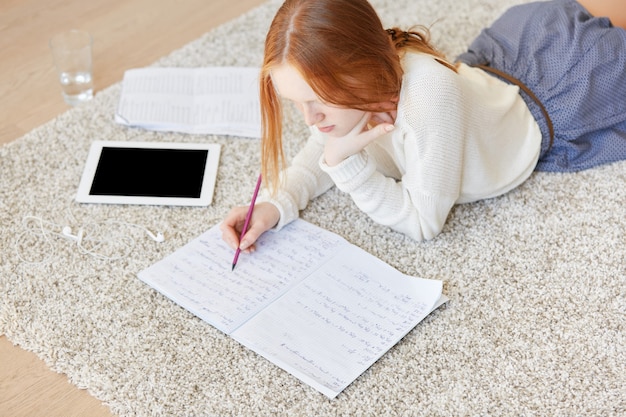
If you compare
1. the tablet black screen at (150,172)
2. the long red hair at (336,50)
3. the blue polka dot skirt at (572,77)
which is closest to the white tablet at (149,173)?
the tablet black screen at (150,172)

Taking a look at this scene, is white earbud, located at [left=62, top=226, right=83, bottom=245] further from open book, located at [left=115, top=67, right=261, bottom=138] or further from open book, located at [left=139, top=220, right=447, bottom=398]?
open book, located at [left=115, top=67, right=261, bottom=138]

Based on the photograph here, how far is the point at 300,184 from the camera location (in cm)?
147

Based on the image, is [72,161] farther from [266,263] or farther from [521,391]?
[521,391]

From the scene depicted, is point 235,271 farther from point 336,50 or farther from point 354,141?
point 336,50

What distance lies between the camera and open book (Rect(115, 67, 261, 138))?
1685 millimetres

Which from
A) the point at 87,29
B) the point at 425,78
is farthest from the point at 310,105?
the point at 87,29

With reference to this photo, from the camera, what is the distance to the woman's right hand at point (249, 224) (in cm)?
136

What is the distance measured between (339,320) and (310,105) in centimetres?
35

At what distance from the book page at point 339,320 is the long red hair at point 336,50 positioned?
29 cm

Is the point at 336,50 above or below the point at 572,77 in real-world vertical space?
above

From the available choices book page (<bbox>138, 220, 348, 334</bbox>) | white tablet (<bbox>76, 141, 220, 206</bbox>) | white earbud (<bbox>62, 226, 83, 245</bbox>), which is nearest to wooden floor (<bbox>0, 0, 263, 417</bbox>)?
white tablet (<bbox>76, 141, 220, 206</bbox>)

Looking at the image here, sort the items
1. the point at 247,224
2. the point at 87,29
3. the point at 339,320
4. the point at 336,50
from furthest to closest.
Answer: the point at 87,29
the point at 247,224
the point at 339,320
the point at 336,50

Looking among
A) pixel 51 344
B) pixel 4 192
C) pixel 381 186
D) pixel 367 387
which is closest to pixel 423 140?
pixel 381 186

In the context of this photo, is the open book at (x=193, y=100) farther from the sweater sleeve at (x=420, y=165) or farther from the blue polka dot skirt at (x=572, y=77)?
the blue polka dot skirt at (x=572, y=77)
